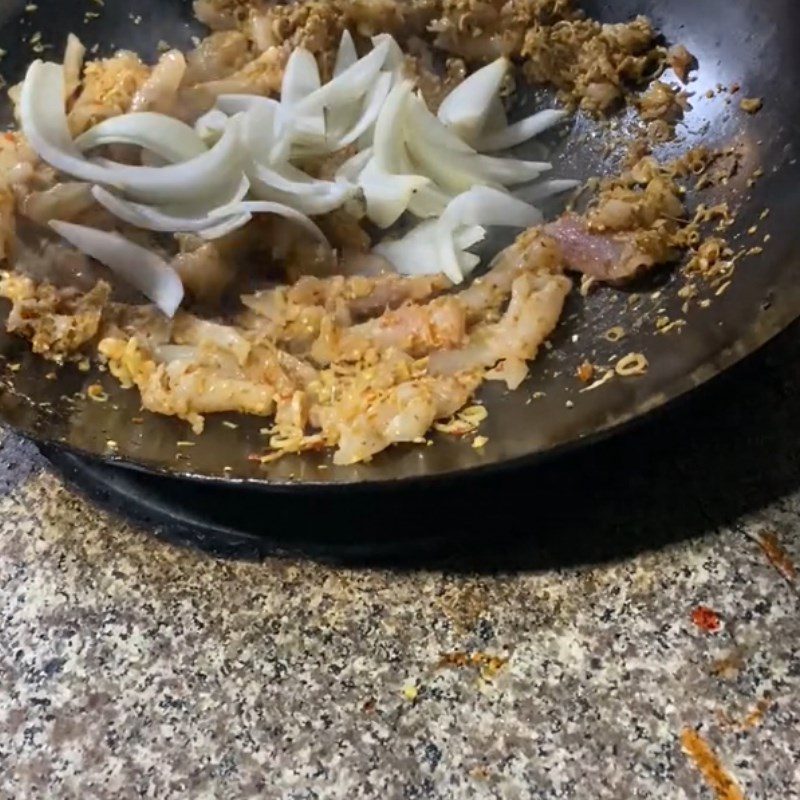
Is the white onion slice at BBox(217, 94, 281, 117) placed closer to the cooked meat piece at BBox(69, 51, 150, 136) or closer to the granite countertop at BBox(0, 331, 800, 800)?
the cooked meat piece at BBox(69, 51, 150, 136)

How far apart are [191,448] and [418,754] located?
1.43ft

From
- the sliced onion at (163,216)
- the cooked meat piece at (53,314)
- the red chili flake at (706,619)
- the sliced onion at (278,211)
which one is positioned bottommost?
the cooked meat piece at (53,314)

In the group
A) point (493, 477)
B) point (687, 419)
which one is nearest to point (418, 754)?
point (493, 477)

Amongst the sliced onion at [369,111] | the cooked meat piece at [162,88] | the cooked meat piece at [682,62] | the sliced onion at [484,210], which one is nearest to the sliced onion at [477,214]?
the sliced onion at [484,210]

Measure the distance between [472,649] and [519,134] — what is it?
85 centimetres

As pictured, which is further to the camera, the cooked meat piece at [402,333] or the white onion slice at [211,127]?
the white onion slice at [211,127]

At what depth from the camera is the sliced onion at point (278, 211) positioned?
1489 mm

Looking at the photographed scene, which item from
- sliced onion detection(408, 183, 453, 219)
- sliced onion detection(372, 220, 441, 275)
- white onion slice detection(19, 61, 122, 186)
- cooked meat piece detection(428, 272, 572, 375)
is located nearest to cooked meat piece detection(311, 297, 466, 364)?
cooked meat piece detection(428, 272, 572, 375)

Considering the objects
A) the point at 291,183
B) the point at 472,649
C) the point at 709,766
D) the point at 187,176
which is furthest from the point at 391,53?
the point at 709,766

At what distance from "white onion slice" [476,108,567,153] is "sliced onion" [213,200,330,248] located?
0.31 metres

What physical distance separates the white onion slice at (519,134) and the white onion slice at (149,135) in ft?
1.46

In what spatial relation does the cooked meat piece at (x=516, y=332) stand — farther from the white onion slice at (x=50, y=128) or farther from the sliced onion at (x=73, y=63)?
the sliced onion at (x=73, y=63)

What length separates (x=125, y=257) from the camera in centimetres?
147

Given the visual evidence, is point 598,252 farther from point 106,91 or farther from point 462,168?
point 106,91
